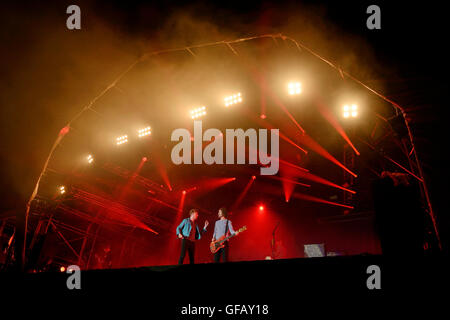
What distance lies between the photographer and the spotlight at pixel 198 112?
23.7 feet

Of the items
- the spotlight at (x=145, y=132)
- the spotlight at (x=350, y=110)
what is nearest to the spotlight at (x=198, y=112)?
the spotlight at (x=145, y=132)

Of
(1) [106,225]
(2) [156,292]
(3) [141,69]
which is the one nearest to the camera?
(2) [156,292]

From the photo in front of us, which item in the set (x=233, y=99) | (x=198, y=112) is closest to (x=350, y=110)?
(x=233, y=99)

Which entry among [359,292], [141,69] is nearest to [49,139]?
[141,69]

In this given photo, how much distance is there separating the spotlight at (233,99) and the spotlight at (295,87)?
1.27m

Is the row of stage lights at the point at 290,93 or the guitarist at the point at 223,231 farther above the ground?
the row of stage lights at the point at 290,93

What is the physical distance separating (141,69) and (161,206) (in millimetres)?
7436

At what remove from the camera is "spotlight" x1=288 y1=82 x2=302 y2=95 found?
245 inches

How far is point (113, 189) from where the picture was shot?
1046 centimetres

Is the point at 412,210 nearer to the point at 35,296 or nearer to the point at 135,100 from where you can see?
the point at 35,296

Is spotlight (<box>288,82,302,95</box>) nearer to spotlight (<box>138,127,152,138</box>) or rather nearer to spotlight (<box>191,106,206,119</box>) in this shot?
spotlight (<box>191,106,206,119</box>)

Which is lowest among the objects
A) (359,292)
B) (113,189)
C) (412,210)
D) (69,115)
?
(359,292)

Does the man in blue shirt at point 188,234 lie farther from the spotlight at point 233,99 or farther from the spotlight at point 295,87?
the spotlight at point 295,87

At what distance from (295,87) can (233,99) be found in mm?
1580
